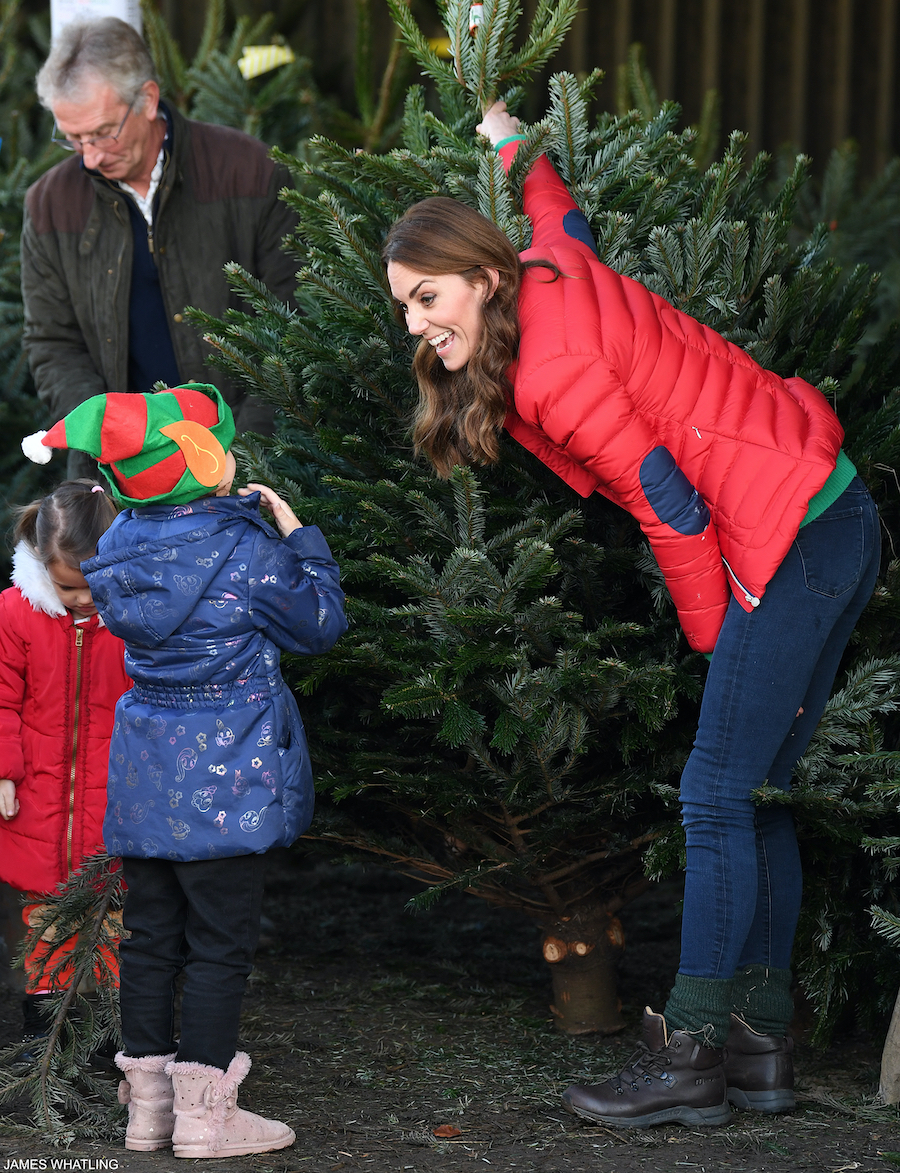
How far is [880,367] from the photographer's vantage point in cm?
335

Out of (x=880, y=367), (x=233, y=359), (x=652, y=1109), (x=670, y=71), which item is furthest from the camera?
(x=670, y=71)

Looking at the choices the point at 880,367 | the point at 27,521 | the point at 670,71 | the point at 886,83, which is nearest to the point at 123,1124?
the point at 27,521

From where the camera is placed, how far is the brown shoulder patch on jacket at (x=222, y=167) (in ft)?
13.4

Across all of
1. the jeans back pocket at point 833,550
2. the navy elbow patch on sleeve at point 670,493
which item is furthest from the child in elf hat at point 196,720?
the jeans back pocket at point 833,550

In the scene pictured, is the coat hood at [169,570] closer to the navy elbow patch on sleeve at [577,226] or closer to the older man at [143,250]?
the navy elbow patch on sleeve at [577,226]

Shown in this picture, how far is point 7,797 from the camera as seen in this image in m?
3.12

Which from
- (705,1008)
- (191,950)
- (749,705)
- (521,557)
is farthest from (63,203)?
(705,1008)

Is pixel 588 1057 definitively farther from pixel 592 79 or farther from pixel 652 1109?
pixel 592 79

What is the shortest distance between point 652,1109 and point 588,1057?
1.69 feet

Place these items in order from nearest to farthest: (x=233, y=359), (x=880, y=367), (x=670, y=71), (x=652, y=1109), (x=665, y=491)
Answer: (x=665, y=491)
(x=652, y=1109)
(x=233, y=359)
(x=880, y=367)
(x=670, y=71)

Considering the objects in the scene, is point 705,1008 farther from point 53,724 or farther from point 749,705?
point 53,724

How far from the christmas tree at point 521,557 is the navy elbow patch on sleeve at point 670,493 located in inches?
9.5

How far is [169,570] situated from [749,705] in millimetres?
1224

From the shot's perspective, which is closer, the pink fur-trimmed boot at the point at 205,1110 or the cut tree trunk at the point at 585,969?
the pink fur-trimmed boot at the point at 205,1110
